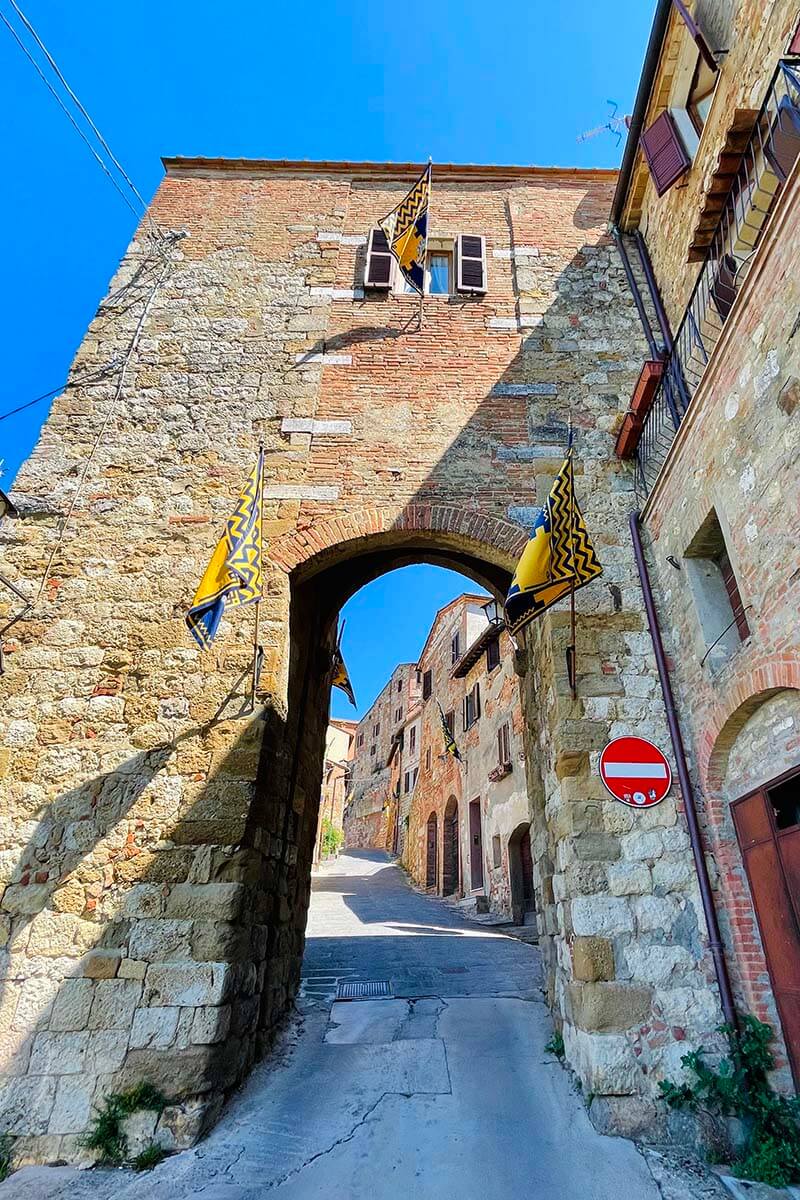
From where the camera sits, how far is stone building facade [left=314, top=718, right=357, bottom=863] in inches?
1035

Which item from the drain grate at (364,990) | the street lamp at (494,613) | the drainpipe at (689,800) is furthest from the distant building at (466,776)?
the drain grate at (364,990)

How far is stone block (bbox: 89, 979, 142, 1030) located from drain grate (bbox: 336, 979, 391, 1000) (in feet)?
8.93

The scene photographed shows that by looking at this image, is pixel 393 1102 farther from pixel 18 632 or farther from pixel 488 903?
pixel 488 903

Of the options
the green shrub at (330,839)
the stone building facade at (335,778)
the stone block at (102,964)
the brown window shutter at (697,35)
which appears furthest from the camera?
the green shrub at (330,839)

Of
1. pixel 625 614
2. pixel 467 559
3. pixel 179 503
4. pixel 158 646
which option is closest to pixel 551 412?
pixel 467 559

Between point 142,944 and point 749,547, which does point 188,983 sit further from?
point 749,547

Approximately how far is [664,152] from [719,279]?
2.36m

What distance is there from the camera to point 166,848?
4.50 metres

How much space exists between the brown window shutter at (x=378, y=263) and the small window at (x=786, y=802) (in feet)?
22.8

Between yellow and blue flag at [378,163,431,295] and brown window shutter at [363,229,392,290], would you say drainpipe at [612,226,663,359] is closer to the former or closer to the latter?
yellow and blue flag at [378,163,431,295]

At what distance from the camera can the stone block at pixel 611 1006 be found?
3918 millimetres

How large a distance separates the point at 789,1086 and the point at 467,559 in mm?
5135

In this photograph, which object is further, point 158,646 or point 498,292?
point 498,292

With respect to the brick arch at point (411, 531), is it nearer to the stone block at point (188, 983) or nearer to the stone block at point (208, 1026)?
the stone block at point (188, 983)
